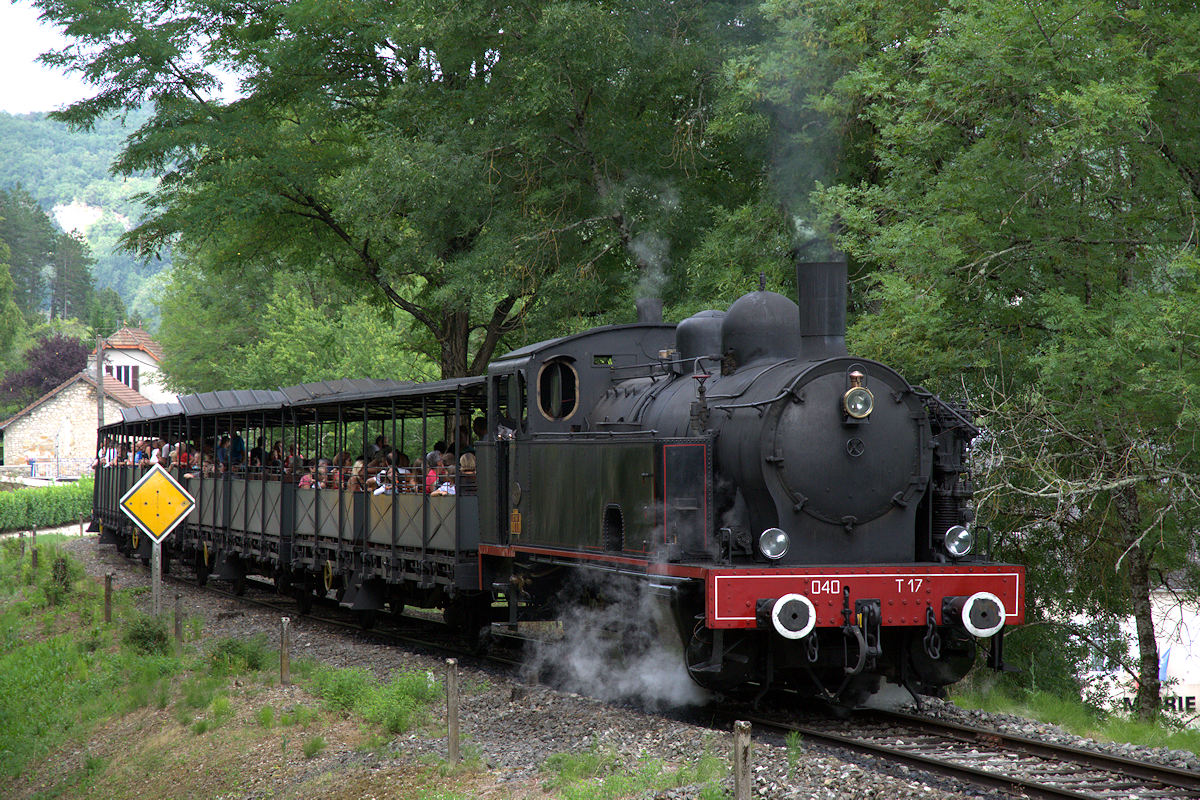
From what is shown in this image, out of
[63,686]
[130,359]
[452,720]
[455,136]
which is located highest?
[130,359]

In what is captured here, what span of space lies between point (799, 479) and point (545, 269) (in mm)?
11505

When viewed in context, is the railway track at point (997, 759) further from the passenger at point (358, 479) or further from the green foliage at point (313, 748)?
the passenger at point (358, 479)

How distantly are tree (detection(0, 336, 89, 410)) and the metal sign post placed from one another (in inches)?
2959

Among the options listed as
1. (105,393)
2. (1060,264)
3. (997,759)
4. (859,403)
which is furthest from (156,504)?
(105,393)

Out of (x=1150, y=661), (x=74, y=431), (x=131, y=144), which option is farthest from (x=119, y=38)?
(x=74, y=431)

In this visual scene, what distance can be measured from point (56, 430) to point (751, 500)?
6727cm

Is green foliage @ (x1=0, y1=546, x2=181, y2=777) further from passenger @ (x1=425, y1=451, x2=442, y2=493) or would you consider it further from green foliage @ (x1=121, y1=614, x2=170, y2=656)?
passenger @ (x1=425, y1=451, x2=442, y2=493)

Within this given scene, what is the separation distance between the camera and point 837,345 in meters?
9.20

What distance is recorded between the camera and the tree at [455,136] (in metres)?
18.6

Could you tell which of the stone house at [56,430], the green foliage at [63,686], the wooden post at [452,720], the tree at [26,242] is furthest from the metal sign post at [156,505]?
the tree at [26,242]

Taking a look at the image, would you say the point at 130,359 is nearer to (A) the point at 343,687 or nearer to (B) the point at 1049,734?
(A) the point at 343,687

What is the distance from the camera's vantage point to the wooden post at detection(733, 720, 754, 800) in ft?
19.1

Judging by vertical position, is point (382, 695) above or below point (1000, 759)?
below

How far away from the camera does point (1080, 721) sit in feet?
35.0
